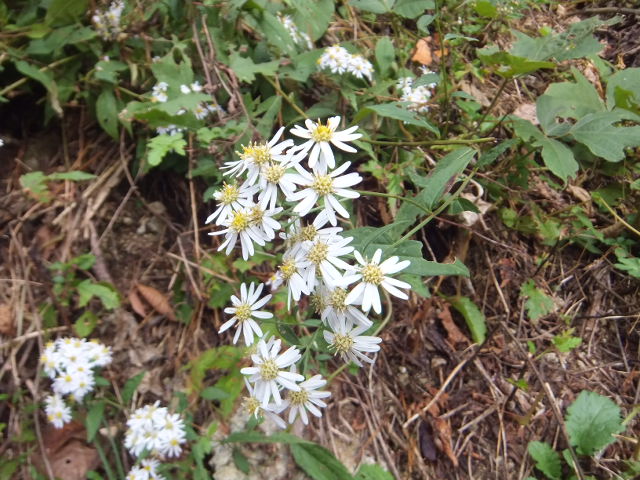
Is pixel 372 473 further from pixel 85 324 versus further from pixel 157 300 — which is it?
pixel 85 324

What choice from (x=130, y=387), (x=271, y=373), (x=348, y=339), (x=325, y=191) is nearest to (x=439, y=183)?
(x=325, y=191)

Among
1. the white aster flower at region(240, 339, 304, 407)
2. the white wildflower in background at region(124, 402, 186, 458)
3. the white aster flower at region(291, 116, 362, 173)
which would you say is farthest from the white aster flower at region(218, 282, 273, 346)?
the white wildflower in background at region(124, 402, 186, 458)

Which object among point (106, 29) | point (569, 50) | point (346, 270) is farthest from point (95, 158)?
point (569, 50)

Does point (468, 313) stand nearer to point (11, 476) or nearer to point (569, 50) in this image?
point (569, 50)

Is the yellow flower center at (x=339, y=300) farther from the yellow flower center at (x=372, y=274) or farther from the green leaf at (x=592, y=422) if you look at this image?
the green leaf at (x=592, y=422)

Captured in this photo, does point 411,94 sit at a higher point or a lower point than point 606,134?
lower

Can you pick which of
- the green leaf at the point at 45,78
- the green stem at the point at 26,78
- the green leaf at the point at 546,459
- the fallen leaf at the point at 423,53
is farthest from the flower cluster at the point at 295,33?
the green leaf at the point at 546,459

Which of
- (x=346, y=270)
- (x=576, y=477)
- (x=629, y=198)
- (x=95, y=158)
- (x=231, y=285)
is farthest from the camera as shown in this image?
(x=95, y=158)
